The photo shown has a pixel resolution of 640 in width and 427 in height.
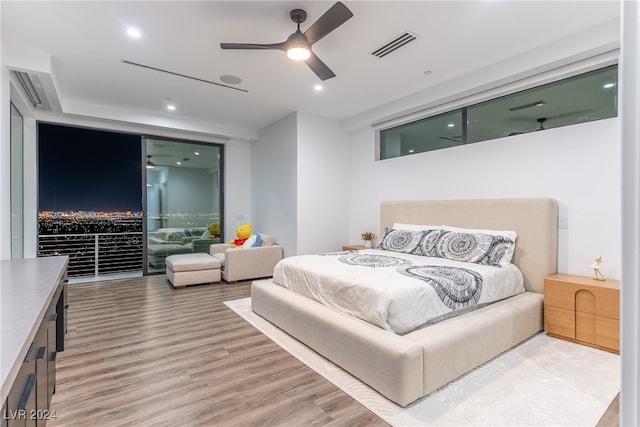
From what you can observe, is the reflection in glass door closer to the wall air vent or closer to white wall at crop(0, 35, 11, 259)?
the wall air vent

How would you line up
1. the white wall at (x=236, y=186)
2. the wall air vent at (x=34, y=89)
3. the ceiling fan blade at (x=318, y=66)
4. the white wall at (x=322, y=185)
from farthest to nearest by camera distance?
the white wall at (x=236, y=186) → the white wall at (x=322, y=185) → the wall air vent at (x=34, y=89) → the ceiling fan blade at (x=318, y=66)

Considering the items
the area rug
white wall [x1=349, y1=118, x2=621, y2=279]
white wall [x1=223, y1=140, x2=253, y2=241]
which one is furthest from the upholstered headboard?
white wall [x1=223, y1=140, x2=253, y2=241]

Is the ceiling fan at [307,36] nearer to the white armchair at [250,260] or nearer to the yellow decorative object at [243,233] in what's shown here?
the white armchair at [250,260]

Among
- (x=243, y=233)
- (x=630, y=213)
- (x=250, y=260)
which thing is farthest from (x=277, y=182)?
(x=630, y=213)

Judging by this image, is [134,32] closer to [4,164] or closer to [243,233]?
[4,164]

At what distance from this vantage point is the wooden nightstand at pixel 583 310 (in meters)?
2.86

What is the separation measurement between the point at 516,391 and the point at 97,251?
6.55 metres

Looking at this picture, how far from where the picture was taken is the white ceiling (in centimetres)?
280

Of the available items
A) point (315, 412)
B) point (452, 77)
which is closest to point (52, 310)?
point (315, 412)

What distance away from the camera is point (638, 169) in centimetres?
50

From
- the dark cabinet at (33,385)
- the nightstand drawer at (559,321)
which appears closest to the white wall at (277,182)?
the nightstand drawer at (559,321)

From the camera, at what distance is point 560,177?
3.51 meters

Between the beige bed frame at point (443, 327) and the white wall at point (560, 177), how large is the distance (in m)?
0.19

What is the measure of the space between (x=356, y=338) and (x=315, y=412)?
22.3 inches
